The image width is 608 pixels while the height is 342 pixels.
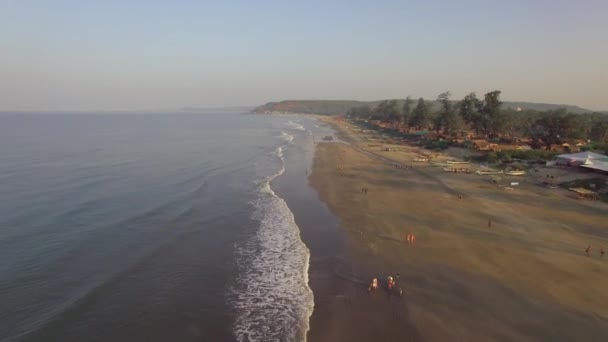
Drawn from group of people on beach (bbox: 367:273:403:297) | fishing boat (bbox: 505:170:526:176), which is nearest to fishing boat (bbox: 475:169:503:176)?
fishing boat (bbox: 505:170:526:176)

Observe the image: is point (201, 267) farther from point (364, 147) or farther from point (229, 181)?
point (364, 147)

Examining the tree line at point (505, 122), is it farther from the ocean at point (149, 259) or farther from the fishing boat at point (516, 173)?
the ocean at point (149, 259)

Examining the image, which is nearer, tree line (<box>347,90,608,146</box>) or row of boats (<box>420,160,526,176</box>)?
row of boats (<box>420,160,526,176</box>)

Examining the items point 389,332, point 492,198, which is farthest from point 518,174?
point 389,332

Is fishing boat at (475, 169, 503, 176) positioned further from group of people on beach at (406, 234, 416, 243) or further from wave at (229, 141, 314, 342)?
wave at (229, 141, 314, 342)

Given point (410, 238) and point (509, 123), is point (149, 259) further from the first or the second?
point (509, 123)

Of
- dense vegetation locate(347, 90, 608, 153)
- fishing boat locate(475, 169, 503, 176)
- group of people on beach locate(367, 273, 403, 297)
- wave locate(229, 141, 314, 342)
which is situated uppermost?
dense vegetation locate(347, 90, 608, 153)
